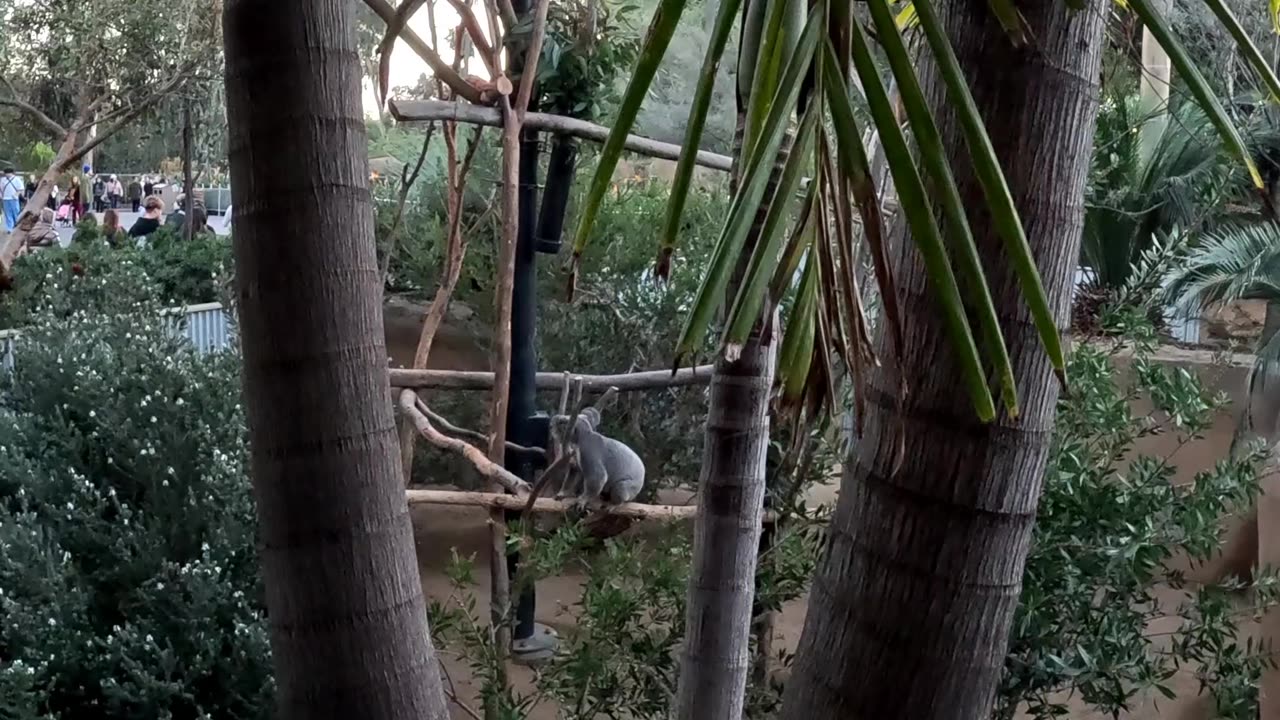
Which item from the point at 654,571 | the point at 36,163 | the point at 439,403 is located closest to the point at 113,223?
the point at 36,163

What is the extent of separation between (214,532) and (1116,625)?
2289 millimetres

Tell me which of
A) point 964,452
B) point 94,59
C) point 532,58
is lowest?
point 964,452

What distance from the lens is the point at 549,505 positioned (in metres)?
2.51

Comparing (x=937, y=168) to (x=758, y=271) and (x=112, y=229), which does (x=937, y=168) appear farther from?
(x=112, y=229)

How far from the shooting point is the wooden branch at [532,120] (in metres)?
2.36

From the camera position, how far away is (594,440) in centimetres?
271

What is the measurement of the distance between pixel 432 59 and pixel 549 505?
3.66ft

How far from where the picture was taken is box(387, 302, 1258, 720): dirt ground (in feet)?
10.7

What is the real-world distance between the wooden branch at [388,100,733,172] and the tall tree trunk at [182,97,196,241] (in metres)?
4.93

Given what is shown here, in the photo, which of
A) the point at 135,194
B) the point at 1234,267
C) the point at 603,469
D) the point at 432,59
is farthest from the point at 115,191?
the point at 1234,267

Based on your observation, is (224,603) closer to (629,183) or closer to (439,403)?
(439,403)

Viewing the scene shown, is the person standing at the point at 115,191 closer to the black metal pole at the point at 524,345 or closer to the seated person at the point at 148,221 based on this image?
the seated person at the point at 148,221

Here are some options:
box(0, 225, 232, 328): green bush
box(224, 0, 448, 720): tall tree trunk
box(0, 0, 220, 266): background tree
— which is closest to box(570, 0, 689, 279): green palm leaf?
box(224, 0, 448, 720): tall tree trunk

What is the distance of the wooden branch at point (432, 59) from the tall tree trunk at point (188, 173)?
4985mm
